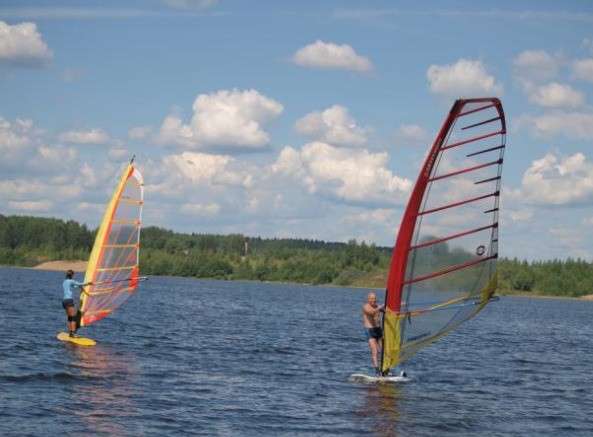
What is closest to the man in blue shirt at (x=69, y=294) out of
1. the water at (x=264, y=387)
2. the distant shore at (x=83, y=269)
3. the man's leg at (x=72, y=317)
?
the man's leg at (x=72, y=317)

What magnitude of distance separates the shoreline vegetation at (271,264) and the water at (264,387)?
11155 cm

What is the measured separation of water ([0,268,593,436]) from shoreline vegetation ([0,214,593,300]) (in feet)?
366

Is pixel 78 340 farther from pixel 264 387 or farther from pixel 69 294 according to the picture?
pixel 264 387

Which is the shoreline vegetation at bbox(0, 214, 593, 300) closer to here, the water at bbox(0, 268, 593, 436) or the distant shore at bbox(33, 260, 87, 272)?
the distant shore at bbox(33, 260, 87, 272)

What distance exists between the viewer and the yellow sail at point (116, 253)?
1069 inches

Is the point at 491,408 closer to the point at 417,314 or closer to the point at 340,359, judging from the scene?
the point at 417,314

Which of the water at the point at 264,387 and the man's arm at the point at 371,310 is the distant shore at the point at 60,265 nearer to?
the water at the point at 264,387

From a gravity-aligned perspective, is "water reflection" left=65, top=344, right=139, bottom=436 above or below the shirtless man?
below

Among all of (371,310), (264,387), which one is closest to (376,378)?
(371,310)

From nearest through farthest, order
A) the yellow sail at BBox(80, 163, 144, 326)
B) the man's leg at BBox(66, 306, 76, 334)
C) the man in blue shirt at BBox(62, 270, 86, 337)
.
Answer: the man in blue shirt at BBox(62, 270, 86, 337) → the man's leg at BBox(66, 306, 76, 334) → the yellow sail at BBox(80, 163, 144, 326)

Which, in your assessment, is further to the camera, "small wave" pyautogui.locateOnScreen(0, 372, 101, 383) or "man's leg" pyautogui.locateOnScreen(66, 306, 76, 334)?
"man's leg" pyautogui.locateOnScreen(66, 306, 76, 334)

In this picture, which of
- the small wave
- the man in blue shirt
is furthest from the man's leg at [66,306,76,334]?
the small wave

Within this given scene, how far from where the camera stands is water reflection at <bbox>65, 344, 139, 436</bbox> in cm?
1633

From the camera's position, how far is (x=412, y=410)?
60.9 ft
